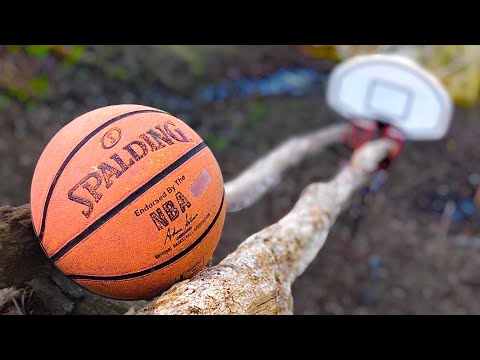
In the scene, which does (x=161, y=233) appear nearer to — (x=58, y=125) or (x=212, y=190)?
(x=212, y=190)

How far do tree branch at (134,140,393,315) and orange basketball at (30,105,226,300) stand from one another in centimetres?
16

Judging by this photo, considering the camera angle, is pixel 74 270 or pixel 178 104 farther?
pixel 178 104

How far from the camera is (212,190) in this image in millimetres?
2010

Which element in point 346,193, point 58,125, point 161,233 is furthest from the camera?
point 58,125

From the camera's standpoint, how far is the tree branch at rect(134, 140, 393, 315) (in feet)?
5.86

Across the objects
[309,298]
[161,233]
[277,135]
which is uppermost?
[161,233]

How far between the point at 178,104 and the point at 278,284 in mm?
4500

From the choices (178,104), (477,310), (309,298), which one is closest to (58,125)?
(178,104)

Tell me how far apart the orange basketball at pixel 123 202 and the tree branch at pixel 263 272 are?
0.51 feet

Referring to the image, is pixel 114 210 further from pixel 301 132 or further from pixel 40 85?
pixel 301 132

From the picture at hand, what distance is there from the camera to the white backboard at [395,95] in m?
5.13
